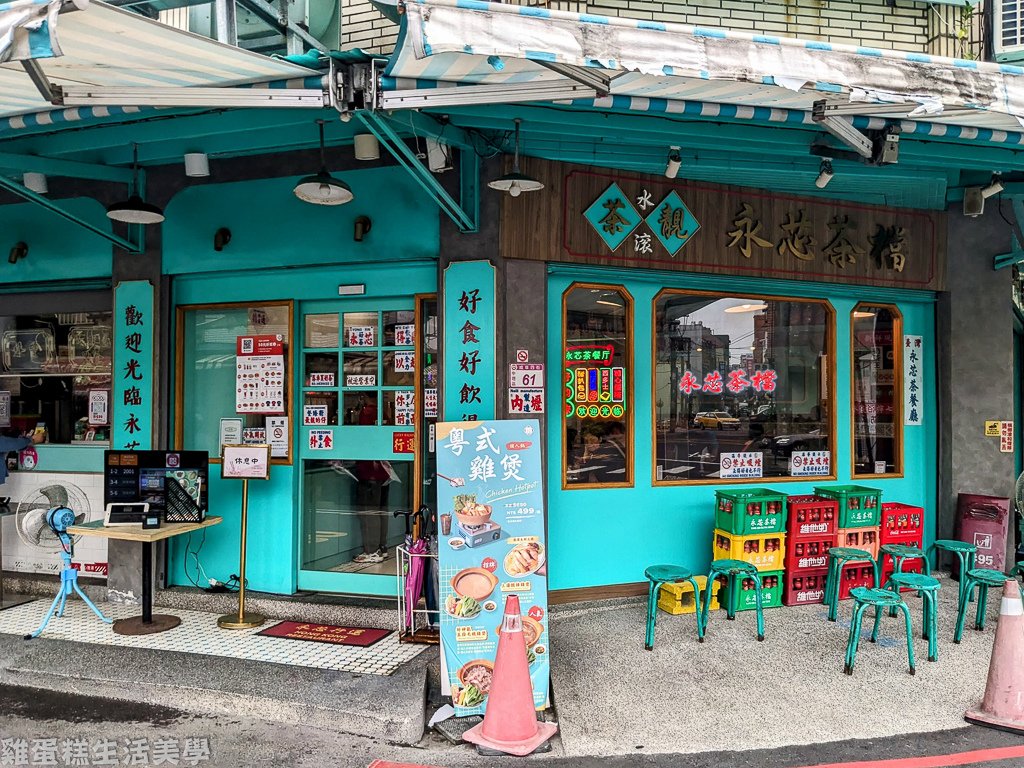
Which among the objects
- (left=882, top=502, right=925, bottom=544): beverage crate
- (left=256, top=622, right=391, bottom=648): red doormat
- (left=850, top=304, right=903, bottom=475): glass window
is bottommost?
(left=256, top=622, right=391, bottom=648): red doormat

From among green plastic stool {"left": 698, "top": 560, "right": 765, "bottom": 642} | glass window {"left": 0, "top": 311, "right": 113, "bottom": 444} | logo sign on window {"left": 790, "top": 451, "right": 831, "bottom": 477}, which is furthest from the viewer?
glass window {"left": 0, "top": 311, "right": 113, "bottom": 444}

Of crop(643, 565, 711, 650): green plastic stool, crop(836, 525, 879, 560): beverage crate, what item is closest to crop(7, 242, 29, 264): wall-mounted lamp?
crop(643, 565, 711, 650): green plastic stool

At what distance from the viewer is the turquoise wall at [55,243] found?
7.68 meters

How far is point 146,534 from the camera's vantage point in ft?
20.5

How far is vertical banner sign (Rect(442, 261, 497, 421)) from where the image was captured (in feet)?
21.1

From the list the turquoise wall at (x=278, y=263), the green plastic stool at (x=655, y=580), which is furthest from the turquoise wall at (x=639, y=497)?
the turquoise wall at (x=278, y=263)

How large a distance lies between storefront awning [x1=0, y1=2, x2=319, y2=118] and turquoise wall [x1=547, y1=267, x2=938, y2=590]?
10.7 ft

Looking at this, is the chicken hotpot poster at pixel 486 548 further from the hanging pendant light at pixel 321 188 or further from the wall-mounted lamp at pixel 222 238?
the wall-mounted lamp at pixel 222 238

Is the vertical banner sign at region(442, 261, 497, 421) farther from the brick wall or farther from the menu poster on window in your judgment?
the brick wall

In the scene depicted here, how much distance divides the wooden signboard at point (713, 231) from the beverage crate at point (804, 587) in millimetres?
2852

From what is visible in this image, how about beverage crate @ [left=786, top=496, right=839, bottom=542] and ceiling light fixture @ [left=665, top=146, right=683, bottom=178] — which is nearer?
ceiling light fixture @ [left=665, top=146, right=683, bottom=178]

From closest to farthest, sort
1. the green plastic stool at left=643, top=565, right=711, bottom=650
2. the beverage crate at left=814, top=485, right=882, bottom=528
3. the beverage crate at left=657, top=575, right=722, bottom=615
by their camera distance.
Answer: the green plastic stool at left=643, top=565, right=711, bottom=650, the beverage crate at left=657, top=575, right=722, bottom=615, the beverage crate at left=814, top=485, right=882, bottom=528

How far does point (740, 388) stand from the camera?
775 cm

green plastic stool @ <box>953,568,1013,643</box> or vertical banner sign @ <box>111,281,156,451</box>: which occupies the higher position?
vertical banner sign @ <box>111,281,156,451</box>
